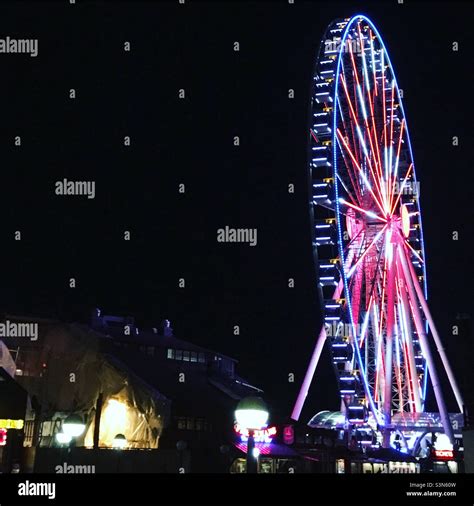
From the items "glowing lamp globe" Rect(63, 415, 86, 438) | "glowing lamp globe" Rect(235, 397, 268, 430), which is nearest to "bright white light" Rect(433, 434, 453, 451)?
"glowing lamp globe" Rect(63, 415, 86, 438)

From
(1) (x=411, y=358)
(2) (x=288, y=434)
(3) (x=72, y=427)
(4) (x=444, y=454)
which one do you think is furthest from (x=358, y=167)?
(3) (x=72, y=427)

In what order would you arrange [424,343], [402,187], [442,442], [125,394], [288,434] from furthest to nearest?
[442,442], [402,187], [424,343], [125,394], [288,434]

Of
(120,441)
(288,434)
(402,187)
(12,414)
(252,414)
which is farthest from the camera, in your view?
(402,187)

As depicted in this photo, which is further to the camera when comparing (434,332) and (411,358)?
(434,332)

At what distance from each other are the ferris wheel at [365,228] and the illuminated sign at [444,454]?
13.4 feet

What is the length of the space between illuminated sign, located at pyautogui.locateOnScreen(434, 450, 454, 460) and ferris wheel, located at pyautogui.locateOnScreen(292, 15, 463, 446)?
4083mm

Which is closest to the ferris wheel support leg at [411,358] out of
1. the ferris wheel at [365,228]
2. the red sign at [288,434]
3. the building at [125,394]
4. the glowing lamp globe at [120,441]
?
the ferris wheel at [365,228]

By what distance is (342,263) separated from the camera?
4056 centimetres

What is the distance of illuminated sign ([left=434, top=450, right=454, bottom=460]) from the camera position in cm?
4056

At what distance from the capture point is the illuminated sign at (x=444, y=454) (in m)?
40.6

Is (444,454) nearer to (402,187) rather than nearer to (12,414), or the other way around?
(402,187)

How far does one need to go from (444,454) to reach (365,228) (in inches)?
557

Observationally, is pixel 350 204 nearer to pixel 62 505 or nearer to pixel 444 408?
pixel 444 408

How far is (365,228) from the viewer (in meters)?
43.5
